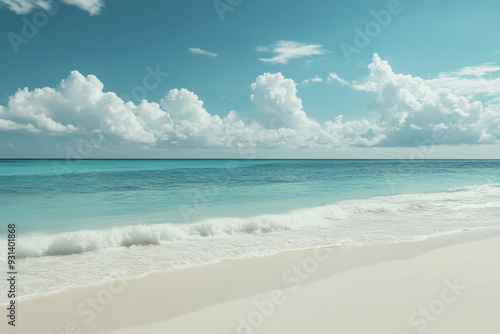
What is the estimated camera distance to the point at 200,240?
10.7 m

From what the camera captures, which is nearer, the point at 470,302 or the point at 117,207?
the point at 470,302

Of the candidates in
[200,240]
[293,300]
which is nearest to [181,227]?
[200,240]

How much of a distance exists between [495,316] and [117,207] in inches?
647

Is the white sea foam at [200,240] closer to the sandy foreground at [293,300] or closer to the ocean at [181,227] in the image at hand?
the ocean at [181,227]

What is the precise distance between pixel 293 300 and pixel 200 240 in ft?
18.5

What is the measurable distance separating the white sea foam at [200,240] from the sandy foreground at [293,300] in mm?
980

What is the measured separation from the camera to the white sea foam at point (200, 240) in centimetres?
773

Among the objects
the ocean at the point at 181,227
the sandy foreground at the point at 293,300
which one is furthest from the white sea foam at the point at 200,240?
the sandy foreground at the point at 293,300

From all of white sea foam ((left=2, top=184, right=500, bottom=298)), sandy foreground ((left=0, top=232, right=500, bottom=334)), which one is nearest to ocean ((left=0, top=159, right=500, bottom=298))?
white sea foam ((left=2, top=184, right=500, bottom=298))

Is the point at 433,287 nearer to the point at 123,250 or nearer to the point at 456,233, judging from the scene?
the point at 456,233

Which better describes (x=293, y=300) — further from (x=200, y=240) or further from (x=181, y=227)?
(x=181, y=227)

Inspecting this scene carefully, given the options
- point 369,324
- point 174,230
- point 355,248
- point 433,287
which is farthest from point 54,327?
point 355,248

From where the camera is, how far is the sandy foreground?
4887mm

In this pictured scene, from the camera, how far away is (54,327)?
200 inches
